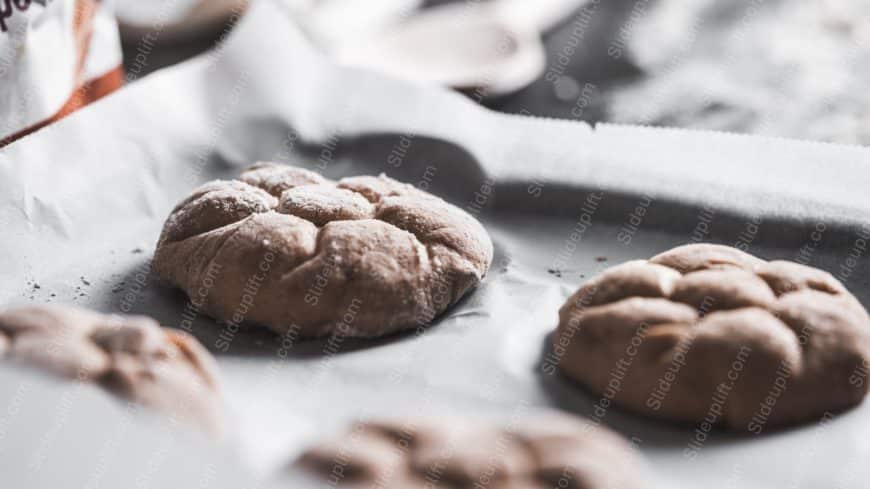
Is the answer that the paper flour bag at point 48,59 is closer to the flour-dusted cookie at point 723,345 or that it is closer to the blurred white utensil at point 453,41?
the blurred white utensil at point 453,41

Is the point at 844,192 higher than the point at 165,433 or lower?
lower

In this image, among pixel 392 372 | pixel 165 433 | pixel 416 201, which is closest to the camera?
pixel 165 433

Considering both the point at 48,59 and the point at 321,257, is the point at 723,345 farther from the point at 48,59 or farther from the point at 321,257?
the point at 48,59

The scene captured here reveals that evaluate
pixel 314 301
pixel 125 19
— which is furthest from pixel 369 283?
pixel 125 19

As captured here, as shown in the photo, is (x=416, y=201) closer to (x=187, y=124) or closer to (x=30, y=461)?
(x=187, y=124)

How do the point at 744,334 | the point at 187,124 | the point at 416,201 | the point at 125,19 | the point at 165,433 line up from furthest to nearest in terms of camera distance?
the point at 125,19 < the point at 187,124 < the point at 416,201 < the point at 744,334 < the point at 165,433

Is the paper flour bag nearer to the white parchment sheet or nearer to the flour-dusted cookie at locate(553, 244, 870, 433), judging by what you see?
the white parchment sheet

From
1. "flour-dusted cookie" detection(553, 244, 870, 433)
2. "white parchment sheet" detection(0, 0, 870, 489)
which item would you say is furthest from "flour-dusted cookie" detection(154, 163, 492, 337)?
"flour-dusted cookie" detection(553, 244, 870, 433)

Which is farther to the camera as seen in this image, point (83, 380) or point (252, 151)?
point (252, 151)
